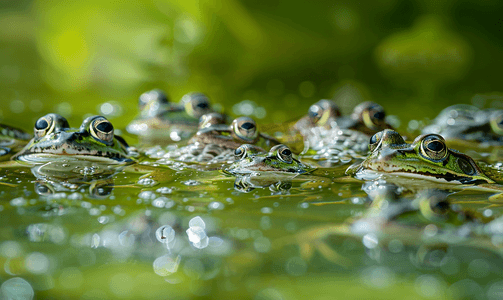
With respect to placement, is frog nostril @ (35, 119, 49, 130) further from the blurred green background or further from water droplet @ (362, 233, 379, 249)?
the blurred green background

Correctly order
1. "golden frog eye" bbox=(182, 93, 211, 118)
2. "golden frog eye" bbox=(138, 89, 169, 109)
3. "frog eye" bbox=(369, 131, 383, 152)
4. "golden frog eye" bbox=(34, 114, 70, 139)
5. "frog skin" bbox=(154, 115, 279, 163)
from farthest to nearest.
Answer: "golden frog eye" bbox=(138, 89, 169, 109) < "golden frog eye" bbox=(182, 93, 211, 118) < "frog skin" bbox=(154, 115, 279, 163) < "golden frog eye" bbox=(34, 114, 70, 139) < "frog eye" bbox=(369, 131, 383, 152)

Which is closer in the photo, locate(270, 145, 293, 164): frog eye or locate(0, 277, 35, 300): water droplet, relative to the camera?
locate(0, 277, 35, 300): water droplet

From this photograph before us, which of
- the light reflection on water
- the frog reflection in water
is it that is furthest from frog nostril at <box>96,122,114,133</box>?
the frog reflection in water

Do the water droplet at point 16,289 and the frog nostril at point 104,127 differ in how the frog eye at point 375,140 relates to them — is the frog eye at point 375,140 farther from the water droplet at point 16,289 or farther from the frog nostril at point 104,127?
the water droplet at point 16,289

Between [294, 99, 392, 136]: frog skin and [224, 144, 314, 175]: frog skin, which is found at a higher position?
[294, 99, 392, 136]: frog skin

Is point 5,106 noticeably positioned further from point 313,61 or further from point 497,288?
point 497,288

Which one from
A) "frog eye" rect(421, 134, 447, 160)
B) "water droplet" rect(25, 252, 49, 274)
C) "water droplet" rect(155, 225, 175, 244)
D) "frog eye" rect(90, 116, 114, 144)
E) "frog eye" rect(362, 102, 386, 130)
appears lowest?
"water droplet" rect(25, 252, 49, 274)

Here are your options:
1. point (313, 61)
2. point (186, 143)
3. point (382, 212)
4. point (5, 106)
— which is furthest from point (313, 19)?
point (382, 212)
